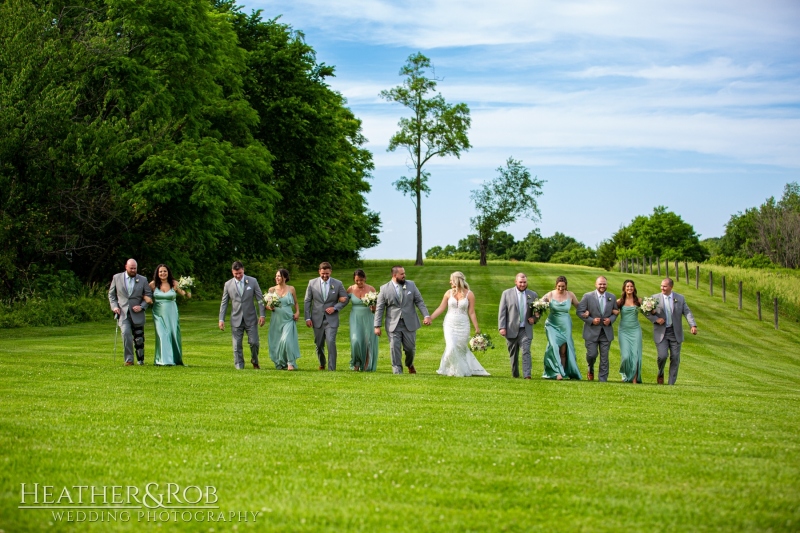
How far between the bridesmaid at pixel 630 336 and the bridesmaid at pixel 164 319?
9201 millimetres

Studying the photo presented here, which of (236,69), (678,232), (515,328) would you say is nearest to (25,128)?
(236,69)

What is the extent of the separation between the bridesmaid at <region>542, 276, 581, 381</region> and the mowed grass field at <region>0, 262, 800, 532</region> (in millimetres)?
1640

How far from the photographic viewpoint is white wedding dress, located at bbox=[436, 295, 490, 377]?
17.2 m

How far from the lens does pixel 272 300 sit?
17797 millimetres

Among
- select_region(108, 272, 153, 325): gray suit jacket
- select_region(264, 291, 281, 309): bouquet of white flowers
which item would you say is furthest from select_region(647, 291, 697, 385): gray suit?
select_region(108, 272, 153, 325): gray suit jacket

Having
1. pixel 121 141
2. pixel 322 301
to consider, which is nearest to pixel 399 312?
pixel 322 301

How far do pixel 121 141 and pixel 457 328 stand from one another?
858 inches

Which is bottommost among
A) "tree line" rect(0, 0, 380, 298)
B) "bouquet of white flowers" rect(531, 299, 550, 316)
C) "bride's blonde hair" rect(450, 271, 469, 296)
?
"bouquet of white flowers" rect(531, 299, 550, 316)

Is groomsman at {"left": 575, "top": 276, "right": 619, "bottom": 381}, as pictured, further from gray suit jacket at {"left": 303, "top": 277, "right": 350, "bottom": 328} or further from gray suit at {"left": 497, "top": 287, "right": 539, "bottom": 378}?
gray suit jacket at {"left": 303, "top": 277, "right": 350, "bottom": 328}

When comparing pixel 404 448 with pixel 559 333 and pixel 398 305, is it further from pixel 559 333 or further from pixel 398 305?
pixel 559 333

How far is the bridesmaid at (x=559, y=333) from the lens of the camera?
57.8 ft

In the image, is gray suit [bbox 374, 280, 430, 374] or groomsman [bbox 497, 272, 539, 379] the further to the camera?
gray suit [bbox 374, 280, 430, 374]

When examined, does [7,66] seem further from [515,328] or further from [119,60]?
[515,328]

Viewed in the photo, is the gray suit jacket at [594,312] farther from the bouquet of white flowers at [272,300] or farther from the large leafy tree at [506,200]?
the large leafy tree at [506,200]
